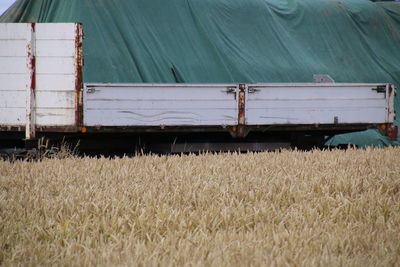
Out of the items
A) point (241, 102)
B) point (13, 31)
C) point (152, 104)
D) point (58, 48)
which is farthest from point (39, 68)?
point (241, 102)

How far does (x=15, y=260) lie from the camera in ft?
14.1

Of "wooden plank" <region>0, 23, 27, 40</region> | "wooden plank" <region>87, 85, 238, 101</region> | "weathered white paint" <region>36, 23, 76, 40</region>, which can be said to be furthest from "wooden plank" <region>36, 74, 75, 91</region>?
"wooden plank" <region>0, 23, 27, 40</region>

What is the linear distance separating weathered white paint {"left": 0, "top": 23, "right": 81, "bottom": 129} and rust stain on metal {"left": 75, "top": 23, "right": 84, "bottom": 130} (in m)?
0.05

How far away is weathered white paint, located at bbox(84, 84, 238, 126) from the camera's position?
40.4 feet

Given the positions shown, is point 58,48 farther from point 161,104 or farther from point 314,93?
point 314,93

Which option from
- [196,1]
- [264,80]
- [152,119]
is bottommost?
[152,119]

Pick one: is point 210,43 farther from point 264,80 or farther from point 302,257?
point 302,257

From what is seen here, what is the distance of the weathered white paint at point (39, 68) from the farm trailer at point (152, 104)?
2 centimetres

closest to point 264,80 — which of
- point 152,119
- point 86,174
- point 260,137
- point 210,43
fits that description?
point 210,43

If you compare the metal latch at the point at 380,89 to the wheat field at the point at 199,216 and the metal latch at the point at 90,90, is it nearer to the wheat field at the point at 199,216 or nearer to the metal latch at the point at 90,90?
the wheat field at the point at 199,216

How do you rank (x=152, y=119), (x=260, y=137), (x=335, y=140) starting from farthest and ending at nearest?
(x=335, y=140) → (x=260, y=137) → (x=152, y=119)

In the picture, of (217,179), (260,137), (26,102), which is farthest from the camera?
(260,137)

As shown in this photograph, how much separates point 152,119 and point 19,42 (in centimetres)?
278

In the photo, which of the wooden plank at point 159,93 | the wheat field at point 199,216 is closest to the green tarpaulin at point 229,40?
the wooden plank at point 159,93
